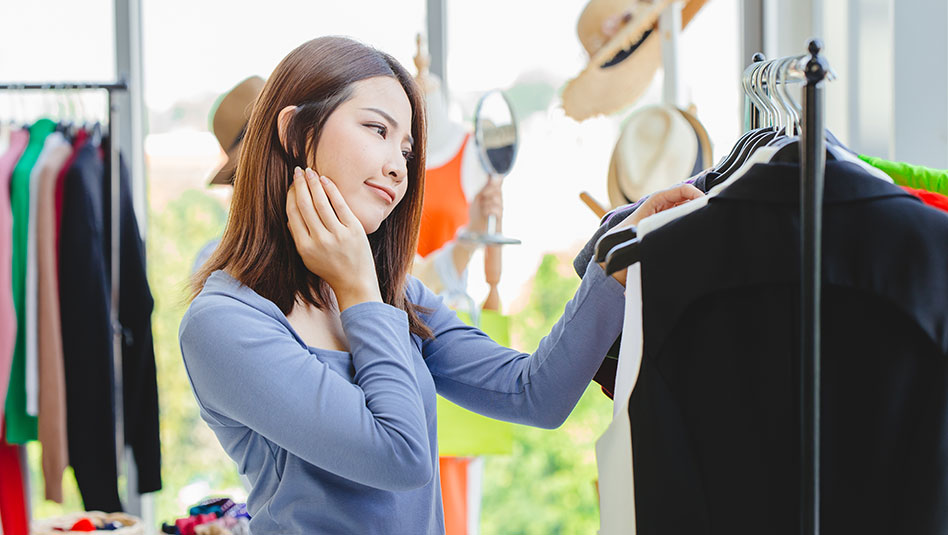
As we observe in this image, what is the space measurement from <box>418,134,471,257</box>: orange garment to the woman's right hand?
1191mm

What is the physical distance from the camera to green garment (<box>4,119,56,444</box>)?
85.7 inches

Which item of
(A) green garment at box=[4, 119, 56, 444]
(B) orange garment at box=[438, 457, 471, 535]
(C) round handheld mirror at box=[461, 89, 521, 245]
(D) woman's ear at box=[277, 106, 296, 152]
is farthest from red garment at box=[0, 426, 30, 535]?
(D) woman's ear at box=[277, 106, 296, 152]

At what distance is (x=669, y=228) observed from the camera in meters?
0.81

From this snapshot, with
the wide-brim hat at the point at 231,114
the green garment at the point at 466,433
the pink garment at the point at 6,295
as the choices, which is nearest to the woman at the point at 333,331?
the green garment at the point at 466,433

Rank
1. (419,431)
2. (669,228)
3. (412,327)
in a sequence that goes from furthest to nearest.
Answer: (412,327), (419,431), (669,228)

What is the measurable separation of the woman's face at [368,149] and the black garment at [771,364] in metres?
0.42

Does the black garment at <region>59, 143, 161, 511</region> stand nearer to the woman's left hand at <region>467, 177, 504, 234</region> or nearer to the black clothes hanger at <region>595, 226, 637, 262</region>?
the woman's left hand at <region>467, 177, 504, 234</region>

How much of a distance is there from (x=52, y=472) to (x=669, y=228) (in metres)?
1.90

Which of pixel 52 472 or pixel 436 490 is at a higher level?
pixel 436 490

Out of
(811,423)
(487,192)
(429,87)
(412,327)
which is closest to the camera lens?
(811,423)

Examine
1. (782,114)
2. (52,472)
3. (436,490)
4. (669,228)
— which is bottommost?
(52,472)

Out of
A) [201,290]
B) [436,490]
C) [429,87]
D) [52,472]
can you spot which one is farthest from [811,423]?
[52,472]

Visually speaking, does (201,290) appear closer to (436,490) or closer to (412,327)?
(412,327)

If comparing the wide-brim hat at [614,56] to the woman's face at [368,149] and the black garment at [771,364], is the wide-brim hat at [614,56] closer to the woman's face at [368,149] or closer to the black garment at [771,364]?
the woman's face at [368,149]
